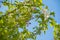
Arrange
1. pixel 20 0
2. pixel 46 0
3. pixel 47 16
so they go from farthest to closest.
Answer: pixel 46 0 → pixel 20 0 → pixel 47 16

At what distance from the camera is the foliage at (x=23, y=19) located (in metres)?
1.00

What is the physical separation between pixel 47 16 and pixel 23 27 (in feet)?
0.48

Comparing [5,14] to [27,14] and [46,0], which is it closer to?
[27,14]

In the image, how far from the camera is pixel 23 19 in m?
1.04

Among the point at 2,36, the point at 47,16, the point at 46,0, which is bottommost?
the point at 2,36

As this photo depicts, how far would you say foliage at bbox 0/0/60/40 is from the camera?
1.00 meters

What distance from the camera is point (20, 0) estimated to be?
1.11 meters

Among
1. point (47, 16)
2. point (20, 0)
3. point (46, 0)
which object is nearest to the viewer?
point (47, 16)

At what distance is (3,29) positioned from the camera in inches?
39.3

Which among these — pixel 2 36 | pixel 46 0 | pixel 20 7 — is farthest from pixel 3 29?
pixel 46 0

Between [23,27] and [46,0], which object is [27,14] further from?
[46,0]

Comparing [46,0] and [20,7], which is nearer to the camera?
[20,7]

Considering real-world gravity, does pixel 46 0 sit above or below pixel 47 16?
above

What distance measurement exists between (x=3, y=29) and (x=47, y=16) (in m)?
0.24
